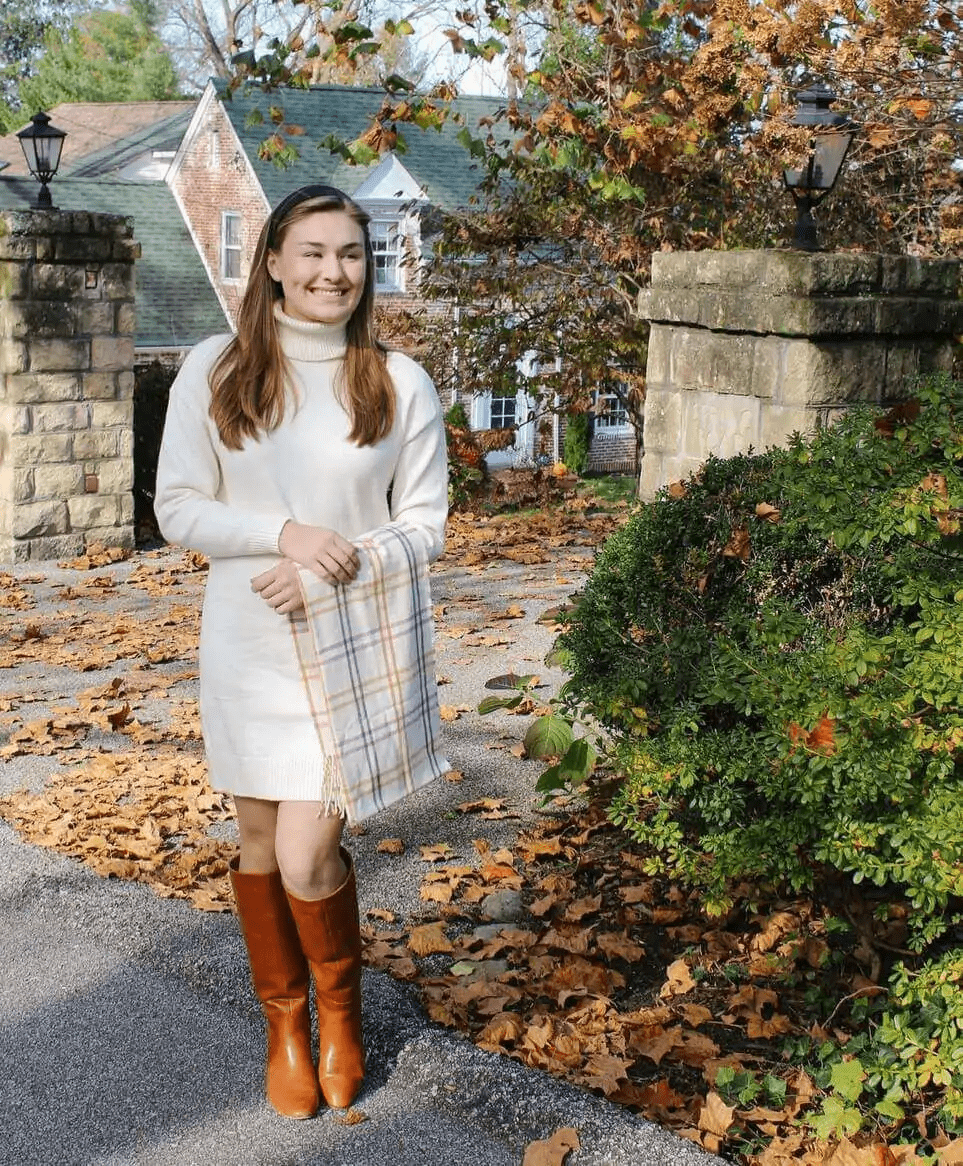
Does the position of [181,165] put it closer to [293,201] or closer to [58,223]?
[58,223]

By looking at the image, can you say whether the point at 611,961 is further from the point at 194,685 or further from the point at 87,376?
the point at 87,376

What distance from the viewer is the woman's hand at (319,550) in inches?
119

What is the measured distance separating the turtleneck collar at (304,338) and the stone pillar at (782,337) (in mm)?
1960

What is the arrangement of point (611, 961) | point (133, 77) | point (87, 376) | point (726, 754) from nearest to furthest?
point (726, 754), point (611, 961), point (87, 376), point (133, 77)

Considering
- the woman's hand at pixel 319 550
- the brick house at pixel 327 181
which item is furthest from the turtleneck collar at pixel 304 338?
the brick house at pixel 327 181

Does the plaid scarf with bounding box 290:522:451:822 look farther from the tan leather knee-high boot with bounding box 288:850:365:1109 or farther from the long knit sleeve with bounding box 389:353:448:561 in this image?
the tan leather knee-high boot with bounding box 288:850:365:1109

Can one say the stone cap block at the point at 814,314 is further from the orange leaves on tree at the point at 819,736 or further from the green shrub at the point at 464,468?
the green shrub at the point at 464,468

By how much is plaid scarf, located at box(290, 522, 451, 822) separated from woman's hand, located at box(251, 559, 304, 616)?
0.08 feet

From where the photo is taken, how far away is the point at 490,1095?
126 inches

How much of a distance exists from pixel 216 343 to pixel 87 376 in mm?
7730

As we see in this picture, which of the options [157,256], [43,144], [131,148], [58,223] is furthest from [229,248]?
[58,223]

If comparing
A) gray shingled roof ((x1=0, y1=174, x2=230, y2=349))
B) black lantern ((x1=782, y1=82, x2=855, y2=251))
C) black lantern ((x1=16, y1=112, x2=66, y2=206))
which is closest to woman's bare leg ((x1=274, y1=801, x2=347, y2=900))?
black lantern ((x1=782, y1=82, x2=855, y2=251))

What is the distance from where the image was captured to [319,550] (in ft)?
9.94

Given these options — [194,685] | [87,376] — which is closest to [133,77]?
[87,376]
